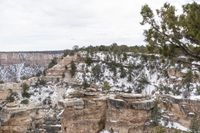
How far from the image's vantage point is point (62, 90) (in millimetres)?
59219

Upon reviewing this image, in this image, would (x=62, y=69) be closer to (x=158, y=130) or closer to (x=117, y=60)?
(x=117, y=60)

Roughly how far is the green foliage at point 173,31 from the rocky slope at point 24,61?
118 m

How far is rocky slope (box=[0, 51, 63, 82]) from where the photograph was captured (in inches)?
5093

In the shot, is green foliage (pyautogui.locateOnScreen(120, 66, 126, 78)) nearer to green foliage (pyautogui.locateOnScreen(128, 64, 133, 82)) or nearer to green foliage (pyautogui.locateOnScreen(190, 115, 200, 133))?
green foliage (pyautogui.locateOnScreen(128, 64, 133, 82))

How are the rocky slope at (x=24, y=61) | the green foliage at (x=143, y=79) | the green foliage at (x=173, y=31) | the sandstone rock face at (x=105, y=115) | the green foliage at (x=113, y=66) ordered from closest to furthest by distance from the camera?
the green foliage at (x=173, y=31) < the sandstone rock face at (x=105, y=115) < the green foliage at (x=143, y=79) < the green foliage at (x=113, y=66) < the rocky slope at (x=24, y=61)

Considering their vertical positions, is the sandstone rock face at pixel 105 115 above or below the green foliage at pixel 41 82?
below

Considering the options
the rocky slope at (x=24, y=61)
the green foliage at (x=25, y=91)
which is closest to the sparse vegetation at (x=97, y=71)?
the green foliage at (x=25, y=91)

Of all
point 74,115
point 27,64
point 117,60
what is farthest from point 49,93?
point 27,64

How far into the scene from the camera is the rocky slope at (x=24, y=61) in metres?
129

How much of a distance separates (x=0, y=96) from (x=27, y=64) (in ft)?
260

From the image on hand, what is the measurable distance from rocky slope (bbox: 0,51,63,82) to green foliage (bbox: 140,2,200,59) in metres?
118

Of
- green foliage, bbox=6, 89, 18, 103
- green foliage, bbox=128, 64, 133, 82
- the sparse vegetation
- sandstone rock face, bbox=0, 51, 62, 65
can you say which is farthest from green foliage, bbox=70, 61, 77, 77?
sandstone rock face, bbox=0, 51, 62, 65

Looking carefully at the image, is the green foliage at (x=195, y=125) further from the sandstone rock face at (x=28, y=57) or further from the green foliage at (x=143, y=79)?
the sandstone rock face at (x=28, y=57)

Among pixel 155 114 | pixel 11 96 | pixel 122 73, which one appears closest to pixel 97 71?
pixel 122 73
